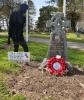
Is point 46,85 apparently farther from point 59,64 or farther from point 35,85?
point 59,64

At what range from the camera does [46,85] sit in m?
8.53

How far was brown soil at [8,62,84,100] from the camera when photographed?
7.65m

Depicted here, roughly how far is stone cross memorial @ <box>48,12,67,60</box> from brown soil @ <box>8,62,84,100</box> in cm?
91

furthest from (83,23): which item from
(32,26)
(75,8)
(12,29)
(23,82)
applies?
(23,82)

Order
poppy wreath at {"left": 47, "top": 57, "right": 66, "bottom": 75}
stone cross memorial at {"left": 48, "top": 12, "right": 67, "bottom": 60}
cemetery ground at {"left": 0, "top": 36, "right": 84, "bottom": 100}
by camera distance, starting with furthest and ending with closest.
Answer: stone cross memorial at {"left": 48, "top": 12, "right": 67, "bottom": 60} < poppy wreath at {"left": 47, "top": 57, "right": 66, "bottom": 75} < cemetery ground at {"left": 0, "top": 36, "right": 84, "bottom": 100}

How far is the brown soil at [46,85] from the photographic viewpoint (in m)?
7.65

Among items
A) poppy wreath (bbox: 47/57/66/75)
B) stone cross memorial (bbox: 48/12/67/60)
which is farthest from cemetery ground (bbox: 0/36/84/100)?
stone cross memorial (bbox: 48/12/67/60)

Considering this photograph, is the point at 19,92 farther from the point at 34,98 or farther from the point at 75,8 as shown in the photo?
the point at 75,8

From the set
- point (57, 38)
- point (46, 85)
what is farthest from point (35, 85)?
point (57, 38)

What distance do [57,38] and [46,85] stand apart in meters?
2.66

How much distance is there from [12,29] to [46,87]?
474 centimetres

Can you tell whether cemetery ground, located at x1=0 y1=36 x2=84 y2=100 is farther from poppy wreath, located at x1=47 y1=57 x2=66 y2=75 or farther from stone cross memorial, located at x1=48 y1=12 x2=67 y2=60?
stone cross memorial, located at x1=48 y1=12 x2=67 y2=60

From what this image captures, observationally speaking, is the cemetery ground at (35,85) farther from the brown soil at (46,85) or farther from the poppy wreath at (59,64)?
the poppy wreath at (59,64)

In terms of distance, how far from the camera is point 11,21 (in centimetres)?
1244
